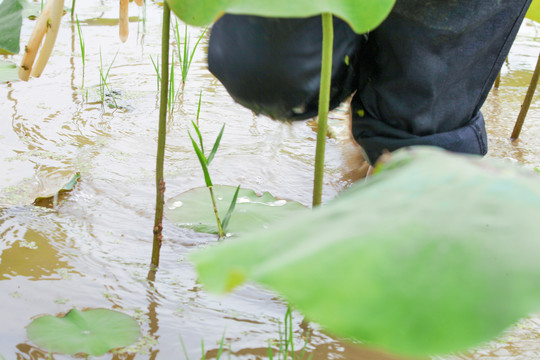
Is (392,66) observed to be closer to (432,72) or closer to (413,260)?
(432,72)

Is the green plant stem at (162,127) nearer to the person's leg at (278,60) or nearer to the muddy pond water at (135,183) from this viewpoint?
the muddy pond water at (135,183)

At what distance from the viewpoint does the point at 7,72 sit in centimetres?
212

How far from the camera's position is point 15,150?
1858mm

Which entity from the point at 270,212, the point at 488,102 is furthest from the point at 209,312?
the point at 488,102

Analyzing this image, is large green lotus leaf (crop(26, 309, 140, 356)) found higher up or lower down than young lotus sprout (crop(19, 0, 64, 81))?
lower down

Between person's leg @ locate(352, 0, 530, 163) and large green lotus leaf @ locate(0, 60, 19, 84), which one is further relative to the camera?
large green lotus leaf @ locate(0, 60, 19, 84)

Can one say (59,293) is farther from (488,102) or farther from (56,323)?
(488,102)

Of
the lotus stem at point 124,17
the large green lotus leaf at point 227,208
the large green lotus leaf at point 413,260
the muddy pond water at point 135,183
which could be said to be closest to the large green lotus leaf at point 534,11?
the muddy pond water at point 135,183

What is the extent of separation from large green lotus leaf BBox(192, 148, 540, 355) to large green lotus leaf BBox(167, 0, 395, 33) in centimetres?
25

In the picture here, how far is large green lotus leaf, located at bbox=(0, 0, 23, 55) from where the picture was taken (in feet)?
4.05

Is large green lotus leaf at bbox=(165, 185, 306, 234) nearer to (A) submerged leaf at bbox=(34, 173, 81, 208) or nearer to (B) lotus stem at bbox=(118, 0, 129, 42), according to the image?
(A) submerged leaf at bbox=(34, 173, 81, 208)

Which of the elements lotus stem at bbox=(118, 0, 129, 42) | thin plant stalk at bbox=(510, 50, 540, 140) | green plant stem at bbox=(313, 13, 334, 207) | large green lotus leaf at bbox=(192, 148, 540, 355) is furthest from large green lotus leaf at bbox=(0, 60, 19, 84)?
large green lotus leaf at bbox=(192, 148, 540, 355)

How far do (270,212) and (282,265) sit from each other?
4.02 ft

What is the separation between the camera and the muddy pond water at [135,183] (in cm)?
114
